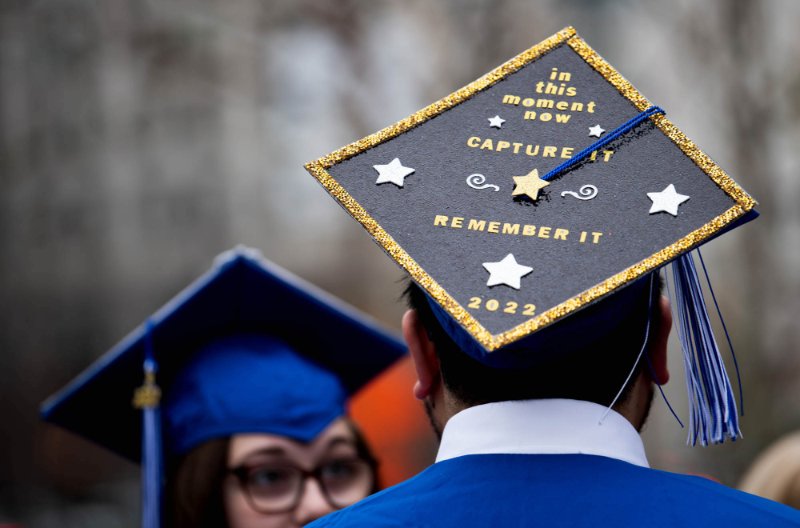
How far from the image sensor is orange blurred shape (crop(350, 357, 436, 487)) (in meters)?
3.92

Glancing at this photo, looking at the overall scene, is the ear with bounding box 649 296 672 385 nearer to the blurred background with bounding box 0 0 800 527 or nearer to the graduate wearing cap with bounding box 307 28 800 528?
the graduate wearing cap with bounding box 307 28 800 528

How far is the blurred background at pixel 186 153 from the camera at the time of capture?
11.1 meters

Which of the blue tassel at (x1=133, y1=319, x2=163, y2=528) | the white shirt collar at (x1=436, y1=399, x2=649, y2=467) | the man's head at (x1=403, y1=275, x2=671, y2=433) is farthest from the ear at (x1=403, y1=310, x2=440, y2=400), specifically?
the blue tassel at (x1=133, y1=319, x2=163, y2=528)

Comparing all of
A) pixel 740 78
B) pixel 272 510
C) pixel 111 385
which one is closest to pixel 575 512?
pixel 272 510

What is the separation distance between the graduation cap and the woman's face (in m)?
1.31

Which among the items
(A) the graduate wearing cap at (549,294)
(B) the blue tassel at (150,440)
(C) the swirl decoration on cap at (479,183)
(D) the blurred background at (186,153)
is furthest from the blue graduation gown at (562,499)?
(D) the blurred background at (186,153)

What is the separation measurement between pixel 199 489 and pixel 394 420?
1.43 m

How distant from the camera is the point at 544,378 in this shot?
154 cm

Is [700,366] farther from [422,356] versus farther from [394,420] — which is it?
[394,420]

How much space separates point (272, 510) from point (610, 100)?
1520mm

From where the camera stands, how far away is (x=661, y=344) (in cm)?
162

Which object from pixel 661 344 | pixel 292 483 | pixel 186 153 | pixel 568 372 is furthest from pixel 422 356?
pixel 186 153

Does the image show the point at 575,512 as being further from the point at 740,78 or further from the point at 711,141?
the point at 711,141

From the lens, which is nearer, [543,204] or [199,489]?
[543,204]
